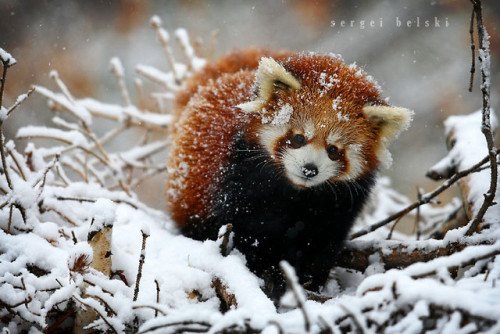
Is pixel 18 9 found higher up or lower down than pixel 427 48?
lower down

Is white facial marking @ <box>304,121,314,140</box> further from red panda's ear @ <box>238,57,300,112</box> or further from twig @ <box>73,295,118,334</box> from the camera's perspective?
twig @ <box>73,295,118,334</box>

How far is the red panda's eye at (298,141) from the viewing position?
2646mm

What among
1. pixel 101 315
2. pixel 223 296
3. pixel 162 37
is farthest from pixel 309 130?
pixel 162 37

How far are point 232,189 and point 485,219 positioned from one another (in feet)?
4.44

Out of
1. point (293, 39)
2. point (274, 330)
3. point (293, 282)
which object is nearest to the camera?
point (293, 282)

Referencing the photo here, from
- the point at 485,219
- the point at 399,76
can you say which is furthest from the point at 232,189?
the point at 399,76

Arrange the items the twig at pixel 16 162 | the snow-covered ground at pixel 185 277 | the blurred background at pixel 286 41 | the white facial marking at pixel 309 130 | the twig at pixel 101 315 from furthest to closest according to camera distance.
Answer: the blurred background at pixel 286 41 → the white facial marking at pixel 309 130 → the twig at pixel 16 162 → the twig at pixel 101 315 → the snow-covered ground at pixel 185 277

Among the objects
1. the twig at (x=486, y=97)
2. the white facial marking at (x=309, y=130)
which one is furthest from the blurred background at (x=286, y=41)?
the twig at (x=486, y=97)

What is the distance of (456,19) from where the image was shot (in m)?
6.10

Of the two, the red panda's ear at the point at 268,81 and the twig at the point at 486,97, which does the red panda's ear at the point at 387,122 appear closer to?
the red panda's ear at the point at 268,81

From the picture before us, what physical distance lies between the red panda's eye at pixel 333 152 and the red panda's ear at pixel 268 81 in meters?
0.39

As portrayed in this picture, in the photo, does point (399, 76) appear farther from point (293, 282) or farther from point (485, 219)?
point (293, 282)

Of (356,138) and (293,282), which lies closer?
(293,282)


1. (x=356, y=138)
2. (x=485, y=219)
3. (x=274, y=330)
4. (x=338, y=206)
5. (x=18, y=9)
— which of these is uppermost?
(x=18, y=9)
